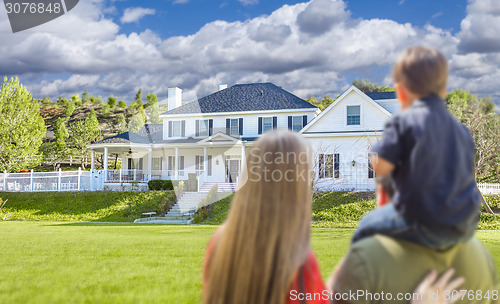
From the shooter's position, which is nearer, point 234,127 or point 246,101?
point 234,127

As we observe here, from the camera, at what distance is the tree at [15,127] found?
33281mm

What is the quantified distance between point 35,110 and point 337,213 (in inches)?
1069

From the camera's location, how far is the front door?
30.0 metres

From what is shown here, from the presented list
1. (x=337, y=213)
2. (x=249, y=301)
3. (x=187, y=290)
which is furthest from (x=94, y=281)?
(x=337, y=213)

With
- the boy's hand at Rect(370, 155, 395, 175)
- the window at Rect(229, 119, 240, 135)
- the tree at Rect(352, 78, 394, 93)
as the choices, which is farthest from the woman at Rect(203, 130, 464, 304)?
the tree at Rect(352, 78, 394, 93)

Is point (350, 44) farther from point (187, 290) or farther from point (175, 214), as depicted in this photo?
point (187, 290)

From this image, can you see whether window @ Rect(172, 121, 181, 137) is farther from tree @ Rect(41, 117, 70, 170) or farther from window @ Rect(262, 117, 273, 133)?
tree @ Rect(41, 117, 70, 170)

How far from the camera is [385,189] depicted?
2145 mm

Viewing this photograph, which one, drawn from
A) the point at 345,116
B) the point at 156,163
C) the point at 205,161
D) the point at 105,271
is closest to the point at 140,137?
the point at 156,163

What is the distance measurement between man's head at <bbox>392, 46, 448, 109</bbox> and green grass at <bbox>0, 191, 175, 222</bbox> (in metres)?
21.4

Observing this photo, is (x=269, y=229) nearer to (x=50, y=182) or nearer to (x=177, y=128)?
(x=50, y=182)

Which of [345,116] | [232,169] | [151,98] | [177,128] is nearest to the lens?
[345,116]

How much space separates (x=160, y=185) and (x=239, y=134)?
7239mm

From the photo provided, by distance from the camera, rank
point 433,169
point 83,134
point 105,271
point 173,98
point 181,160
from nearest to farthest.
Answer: point 433,169, point 105,271, point 181,160, point 173,98, point 83,134
